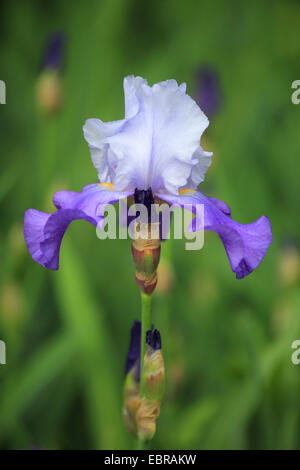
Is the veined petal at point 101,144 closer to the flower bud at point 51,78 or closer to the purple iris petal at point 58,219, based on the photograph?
the purple iris petal at point 58,219

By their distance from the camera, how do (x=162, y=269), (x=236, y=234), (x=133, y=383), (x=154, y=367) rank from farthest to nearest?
(x=162, y=269)
(x=133, y=383)
(x=154, y=367)
(x=236, y=234)

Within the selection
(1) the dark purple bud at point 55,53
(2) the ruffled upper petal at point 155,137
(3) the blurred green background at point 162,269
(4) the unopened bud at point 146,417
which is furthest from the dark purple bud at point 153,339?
(1) the dark purple bud at point 55,53

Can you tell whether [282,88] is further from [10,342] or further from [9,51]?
[10,342]

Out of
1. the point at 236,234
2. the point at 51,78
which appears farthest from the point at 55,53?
the point at 236,234

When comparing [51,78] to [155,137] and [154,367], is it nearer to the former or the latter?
[155,137]

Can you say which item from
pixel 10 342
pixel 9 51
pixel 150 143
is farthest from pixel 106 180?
pixel 9 51

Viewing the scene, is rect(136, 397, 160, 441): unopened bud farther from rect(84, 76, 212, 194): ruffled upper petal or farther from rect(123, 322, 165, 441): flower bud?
rect(84, 76, 212, 194): ruffled upper petal
